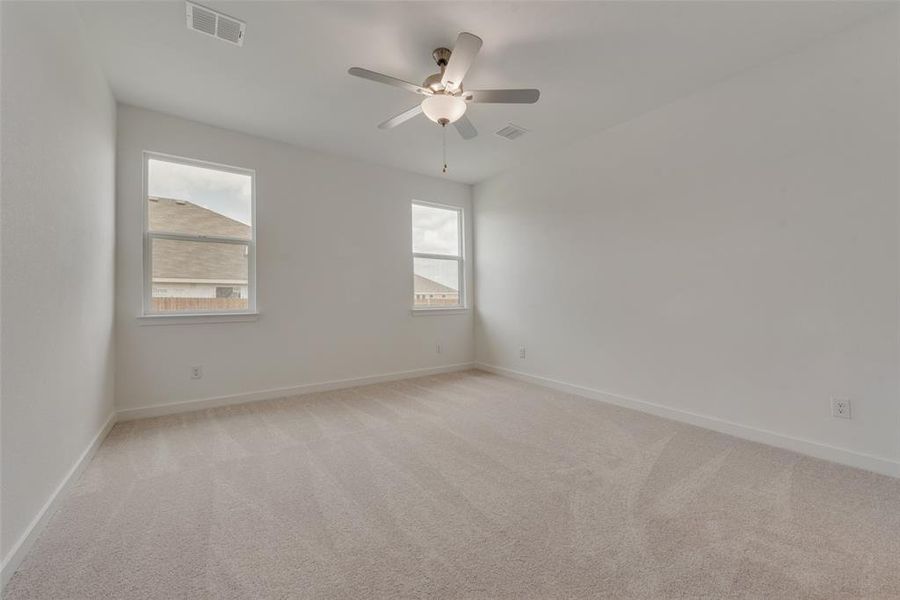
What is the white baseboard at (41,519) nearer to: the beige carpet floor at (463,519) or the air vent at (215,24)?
the beige carpet floor at (463,519)

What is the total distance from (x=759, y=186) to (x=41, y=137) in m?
4.04

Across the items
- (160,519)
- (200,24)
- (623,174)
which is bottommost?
(160,519)

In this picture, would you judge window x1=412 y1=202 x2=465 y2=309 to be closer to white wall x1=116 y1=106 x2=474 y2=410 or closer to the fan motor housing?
white wall x1=116 y1=106 x2=474 y2=410

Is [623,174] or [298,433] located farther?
[623,174]

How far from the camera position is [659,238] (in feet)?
10.3

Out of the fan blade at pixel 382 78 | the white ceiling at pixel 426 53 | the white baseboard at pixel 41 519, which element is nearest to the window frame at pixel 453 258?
the white ceiling at pixel 426 53

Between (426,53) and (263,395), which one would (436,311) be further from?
(426,53)

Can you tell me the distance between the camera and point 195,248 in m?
3.37

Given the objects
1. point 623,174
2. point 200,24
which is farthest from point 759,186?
point 200,24

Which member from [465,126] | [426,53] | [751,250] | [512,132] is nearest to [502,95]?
[465,126]

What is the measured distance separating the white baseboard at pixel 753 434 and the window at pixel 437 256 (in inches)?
71.1

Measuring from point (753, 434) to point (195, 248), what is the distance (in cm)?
470

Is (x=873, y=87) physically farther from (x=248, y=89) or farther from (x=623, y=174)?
(x=248, y=89)

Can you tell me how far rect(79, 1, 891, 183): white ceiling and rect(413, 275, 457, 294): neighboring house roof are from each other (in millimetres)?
1922
